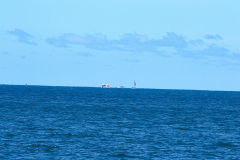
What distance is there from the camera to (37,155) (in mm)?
43688

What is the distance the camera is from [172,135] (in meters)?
60.0

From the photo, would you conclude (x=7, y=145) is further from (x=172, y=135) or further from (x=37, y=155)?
(x=172, y=135)

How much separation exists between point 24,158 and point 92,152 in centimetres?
746

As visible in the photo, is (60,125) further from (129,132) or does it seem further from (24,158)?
(24,158)

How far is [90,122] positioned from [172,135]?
19111 mm

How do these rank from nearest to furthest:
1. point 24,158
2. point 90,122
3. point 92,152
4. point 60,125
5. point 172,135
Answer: point 24,158, point 92,152, point 172,135, point 60,125, point 90,122

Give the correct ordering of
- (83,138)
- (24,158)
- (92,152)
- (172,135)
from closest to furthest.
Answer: (24,158) < (92,152) < (83,138) < (172,135)

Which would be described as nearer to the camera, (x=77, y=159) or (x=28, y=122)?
(x=77, y=159)

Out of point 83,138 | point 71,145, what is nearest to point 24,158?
point 71,145

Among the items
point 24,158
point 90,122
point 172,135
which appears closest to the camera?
point 24,158

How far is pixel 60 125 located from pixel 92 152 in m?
23.5

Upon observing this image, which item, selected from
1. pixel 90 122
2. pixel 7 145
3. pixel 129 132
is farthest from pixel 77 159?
pixel 90 122

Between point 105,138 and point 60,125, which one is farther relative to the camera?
point 60,125

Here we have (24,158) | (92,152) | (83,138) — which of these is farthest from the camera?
(83,138)
